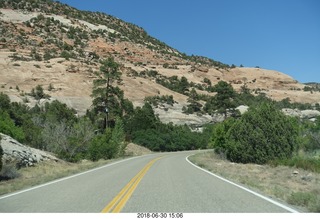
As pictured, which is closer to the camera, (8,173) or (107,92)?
(8,173)

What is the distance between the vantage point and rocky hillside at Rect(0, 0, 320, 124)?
7444cm

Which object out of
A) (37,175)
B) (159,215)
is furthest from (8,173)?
(159,215)

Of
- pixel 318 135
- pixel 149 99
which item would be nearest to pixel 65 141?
pixel 318 135

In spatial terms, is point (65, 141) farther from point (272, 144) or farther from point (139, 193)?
point (139, 193)

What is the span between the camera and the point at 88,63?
302ft

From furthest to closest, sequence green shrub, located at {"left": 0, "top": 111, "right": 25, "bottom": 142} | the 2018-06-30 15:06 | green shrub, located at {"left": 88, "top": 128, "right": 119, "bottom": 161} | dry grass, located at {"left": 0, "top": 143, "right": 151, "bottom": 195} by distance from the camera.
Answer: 1. green shrub, located at {"left": 88, "top": 128, "right": 119, "bottom": 161}
2. green shrub, located at {"left": 0, "top": 111, "right": 25, "bottom": 142}
3. dry grass, located at {"left": 0, "top": 143, "right": 151, "bottom": 195}
4. the 2018-06-30 15:06

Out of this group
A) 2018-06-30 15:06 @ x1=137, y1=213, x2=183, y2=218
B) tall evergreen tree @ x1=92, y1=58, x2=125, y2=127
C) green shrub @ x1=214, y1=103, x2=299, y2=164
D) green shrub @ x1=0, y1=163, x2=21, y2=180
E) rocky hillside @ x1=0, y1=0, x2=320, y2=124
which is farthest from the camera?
rocky hillside @ x1=0, y1=0, x2=320, y2=124

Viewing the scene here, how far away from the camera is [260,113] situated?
4078 centimetres

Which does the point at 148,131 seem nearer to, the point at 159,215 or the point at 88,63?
the point at 88,63

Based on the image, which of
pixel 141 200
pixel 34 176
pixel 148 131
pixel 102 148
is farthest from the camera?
pixel 148 131

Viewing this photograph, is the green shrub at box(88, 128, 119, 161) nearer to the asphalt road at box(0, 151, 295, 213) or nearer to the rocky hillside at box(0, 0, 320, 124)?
the rocky hillside at box(0, 0, 320, 124)

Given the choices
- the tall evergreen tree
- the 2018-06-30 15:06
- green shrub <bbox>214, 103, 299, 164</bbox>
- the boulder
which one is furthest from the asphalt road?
the tall evergreen tree

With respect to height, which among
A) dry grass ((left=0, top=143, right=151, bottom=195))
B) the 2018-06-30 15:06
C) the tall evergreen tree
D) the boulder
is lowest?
dry grass ((left=0, top=143, right=151, bottom=195))

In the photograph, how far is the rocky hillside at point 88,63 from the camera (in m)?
74.4
